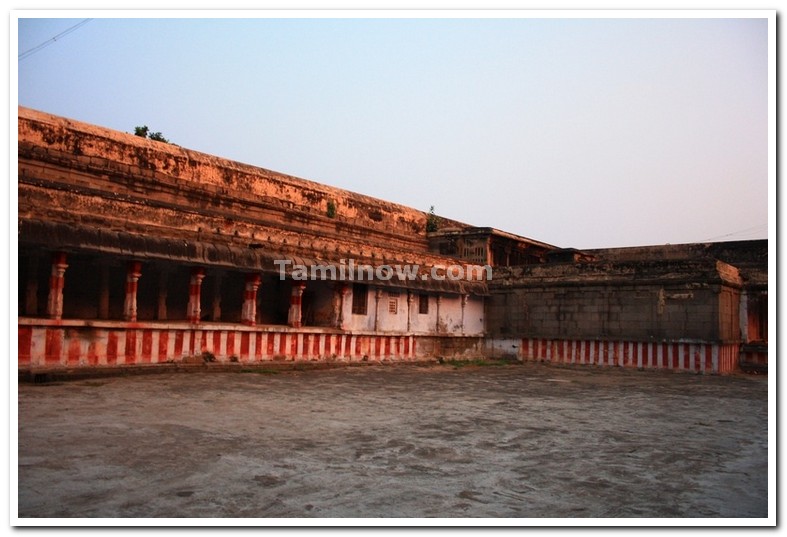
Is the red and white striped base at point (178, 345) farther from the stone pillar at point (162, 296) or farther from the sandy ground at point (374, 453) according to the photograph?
the stone pillar at point (162, 296)

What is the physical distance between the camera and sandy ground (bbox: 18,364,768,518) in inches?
169

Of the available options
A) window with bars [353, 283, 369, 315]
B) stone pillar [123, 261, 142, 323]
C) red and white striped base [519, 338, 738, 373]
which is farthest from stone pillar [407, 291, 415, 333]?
stone pillar [123, 261, 142, 323]

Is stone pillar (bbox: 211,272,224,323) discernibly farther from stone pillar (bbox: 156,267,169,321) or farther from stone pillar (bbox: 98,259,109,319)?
stone pillar (bbox: 98,259,109,319)

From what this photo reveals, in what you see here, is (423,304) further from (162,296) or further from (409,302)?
(162,296)

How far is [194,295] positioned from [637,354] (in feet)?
38.3

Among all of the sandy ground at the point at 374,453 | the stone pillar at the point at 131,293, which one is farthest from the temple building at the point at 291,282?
the sandy ground at the point at 374,453

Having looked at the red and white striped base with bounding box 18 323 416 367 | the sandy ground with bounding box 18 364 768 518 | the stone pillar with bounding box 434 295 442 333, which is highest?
the stone pillar with bounding box 434 295 442 333

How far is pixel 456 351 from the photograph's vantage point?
19.7m

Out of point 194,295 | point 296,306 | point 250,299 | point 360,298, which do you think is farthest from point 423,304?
point 194,295

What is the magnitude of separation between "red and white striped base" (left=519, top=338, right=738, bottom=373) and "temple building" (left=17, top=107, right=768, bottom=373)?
40mm
